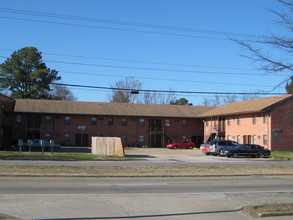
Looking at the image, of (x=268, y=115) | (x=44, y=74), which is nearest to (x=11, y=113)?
(x=44, y=74)

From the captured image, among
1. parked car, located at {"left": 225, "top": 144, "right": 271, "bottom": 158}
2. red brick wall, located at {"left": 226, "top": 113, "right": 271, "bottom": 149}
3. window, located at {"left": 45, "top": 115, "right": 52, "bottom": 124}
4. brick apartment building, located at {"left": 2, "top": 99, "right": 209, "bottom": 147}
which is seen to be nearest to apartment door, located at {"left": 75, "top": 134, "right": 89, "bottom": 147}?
brick apartment building, located at {"left": 2, "top": 99, "right": 209, "bottom": 147}

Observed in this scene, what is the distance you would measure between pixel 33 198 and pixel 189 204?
4442mm

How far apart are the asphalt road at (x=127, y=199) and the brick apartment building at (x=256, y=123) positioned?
2515 cm

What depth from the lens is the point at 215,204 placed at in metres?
10.2

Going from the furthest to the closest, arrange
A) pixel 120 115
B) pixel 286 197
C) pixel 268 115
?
pixel 120 115 → pixel 268 115 → pixel 286 197

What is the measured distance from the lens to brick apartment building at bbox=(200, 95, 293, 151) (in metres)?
42.8

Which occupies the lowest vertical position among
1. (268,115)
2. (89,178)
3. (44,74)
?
(89,178)

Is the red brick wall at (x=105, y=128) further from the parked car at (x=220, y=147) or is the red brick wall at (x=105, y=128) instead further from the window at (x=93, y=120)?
the parked car at (x=220, y=147)

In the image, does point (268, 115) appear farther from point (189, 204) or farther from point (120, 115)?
point (189, 204)

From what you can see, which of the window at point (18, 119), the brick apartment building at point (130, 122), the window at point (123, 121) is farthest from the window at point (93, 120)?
the window at point (18, 119)

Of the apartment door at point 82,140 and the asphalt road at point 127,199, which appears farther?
the apartment door at point 82,140

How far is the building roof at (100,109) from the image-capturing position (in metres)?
56.0

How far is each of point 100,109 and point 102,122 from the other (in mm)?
2278

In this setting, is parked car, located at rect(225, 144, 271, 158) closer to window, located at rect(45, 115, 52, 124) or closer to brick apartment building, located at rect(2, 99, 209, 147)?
brick apartment building, located at rect(2, 99, 209, 147)
